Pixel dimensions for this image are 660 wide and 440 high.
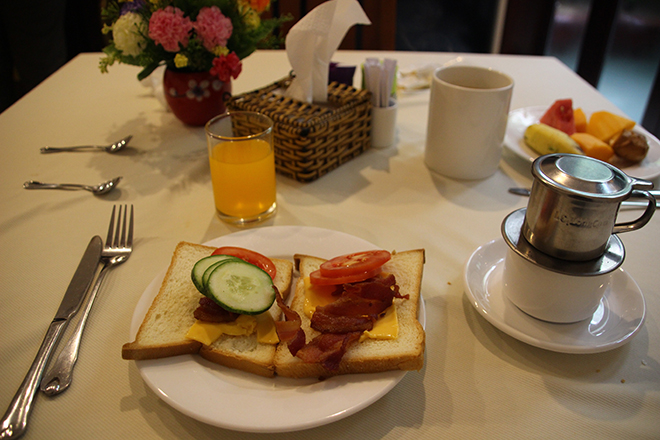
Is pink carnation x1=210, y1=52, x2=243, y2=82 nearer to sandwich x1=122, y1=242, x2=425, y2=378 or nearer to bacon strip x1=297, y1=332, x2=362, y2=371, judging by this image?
sandwich x1=122, y1=242, x2=425, y2=378

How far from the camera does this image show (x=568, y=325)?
87 cm

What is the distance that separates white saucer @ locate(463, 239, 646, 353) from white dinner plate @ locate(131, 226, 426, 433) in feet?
0.53

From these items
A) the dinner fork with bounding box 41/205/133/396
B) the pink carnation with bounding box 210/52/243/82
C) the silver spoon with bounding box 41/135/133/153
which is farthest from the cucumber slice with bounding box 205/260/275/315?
the silver spoon with bounding box 41/135/133/153

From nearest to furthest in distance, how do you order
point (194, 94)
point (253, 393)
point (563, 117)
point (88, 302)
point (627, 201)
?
point (253, 393)
point (88, 302)
point (627, 201)
point (563, 117)
point (194, 94)

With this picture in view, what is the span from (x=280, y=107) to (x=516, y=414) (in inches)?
42.2

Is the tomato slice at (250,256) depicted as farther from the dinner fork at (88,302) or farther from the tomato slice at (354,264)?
the dinner fork at (88,302)

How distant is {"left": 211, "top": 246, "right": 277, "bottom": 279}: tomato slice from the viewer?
39.1 inches

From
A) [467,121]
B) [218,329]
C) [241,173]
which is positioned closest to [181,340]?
[218,329]

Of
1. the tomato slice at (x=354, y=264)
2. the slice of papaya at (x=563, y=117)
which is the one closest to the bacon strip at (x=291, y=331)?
the tomato slice at (x=354, y=264)

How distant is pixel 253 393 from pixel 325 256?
1.26 ft

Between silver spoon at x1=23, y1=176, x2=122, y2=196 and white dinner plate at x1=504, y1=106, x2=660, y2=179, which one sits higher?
white dinner plate at x1=504, y1=106, x2=660, y2=179

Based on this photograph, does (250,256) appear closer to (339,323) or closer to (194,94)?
(339,323)

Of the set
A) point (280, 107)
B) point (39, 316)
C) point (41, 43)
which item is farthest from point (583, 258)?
point (41, 43)

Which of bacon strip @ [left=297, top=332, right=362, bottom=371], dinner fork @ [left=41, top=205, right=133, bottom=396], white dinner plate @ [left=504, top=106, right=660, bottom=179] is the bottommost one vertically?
dinner fork @ [left=41, top=205, right=133, bottom=396]
